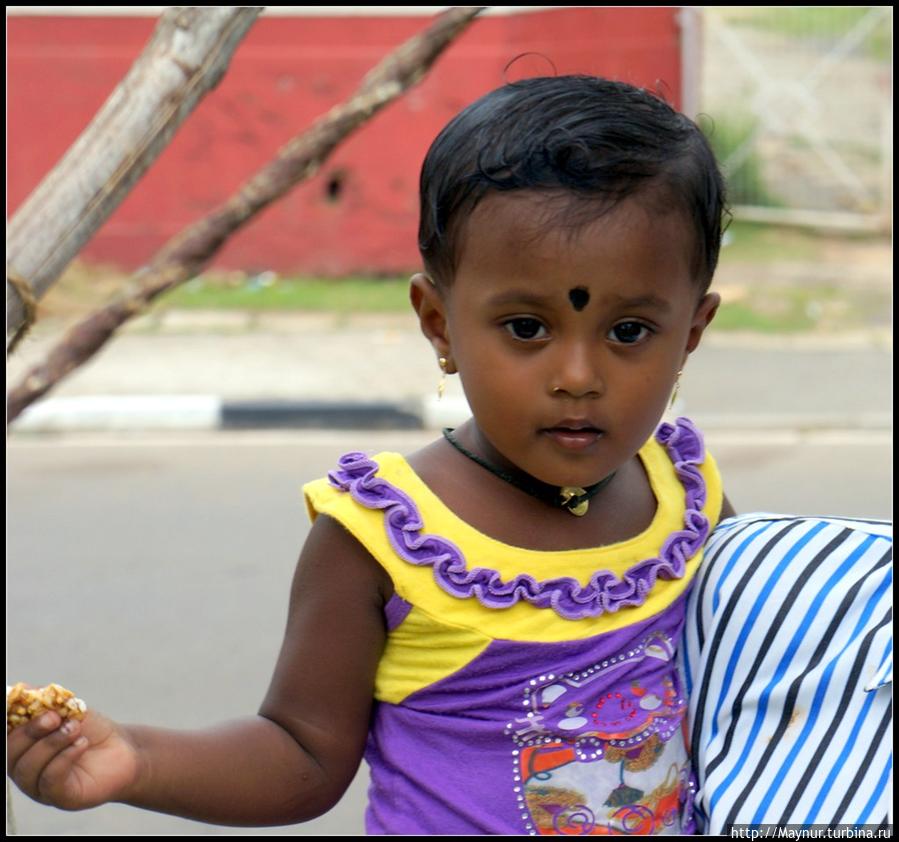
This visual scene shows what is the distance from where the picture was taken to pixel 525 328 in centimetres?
140

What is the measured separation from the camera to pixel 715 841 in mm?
1452

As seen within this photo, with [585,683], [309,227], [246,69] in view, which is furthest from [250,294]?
[585,683]

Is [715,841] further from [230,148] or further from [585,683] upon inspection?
[230,148]

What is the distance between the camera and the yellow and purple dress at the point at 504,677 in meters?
1.47

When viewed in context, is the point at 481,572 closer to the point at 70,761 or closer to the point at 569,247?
the point at 569,247

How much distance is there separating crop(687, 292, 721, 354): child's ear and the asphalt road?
2546 mm

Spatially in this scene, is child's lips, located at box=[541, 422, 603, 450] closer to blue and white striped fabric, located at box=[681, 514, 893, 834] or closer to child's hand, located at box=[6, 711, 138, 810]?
blue and white striped fabric, located at box=[681, 514, 893, 834]

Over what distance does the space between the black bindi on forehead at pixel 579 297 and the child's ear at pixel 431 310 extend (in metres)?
0.17

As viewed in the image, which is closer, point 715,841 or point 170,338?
point 715,841

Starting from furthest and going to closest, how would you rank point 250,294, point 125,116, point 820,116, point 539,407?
point 820,116
point 250,294
point 125,116
point 539,407

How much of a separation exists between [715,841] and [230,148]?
9.21 m

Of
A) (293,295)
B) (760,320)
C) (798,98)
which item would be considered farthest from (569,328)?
(798,98)

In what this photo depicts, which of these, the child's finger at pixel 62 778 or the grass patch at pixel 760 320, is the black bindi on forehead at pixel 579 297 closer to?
the child's finger at pixel 62 778

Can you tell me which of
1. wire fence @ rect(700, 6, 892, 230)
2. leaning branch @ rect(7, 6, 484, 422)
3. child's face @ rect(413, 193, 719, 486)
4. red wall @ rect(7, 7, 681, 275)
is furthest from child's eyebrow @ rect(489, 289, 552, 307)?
wire fence @ rect(700, 6, 892, 230)
